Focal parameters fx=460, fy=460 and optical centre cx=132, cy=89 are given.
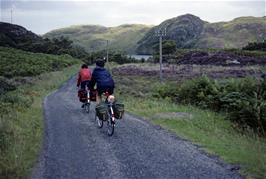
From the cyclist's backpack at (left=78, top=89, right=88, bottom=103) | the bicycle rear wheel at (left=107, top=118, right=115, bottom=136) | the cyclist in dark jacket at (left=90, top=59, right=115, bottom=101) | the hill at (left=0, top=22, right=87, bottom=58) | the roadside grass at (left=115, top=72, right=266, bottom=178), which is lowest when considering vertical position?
the roadside grass at (left=115, top=72, right=266, bottom=178)

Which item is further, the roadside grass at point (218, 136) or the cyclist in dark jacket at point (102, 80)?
the cyclist in dark jacket at point (102, 80)

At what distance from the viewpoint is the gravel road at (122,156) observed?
927cm

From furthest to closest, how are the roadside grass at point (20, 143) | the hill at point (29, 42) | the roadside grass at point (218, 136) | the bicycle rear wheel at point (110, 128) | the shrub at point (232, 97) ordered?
the hill at point (29, 42)
the shrub at point (232, 97)
the bicycle rear wheel at point (110, 128)
the roadside grass at point (218, 136)
the roadside grass at point (20, 143)

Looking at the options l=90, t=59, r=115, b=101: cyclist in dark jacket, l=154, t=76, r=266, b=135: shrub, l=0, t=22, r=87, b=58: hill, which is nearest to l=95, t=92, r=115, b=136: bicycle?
l=90, t=59, r=115, b=101: cyclist in dark jacket

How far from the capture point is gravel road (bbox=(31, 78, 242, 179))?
30.4 feet

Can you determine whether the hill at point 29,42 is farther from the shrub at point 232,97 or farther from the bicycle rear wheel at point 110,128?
the bicycle rear wheel at point 110,128

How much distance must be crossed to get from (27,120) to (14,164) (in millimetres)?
7554

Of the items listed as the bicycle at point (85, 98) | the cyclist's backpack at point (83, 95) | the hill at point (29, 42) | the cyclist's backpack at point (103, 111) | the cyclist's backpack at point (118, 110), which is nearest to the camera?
the cyclist's backpack at point (118, 110)

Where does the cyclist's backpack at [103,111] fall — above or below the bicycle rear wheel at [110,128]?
above

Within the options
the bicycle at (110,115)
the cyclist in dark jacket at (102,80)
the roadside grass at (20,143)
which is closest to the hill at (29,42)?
the roadside grass at (20,143)

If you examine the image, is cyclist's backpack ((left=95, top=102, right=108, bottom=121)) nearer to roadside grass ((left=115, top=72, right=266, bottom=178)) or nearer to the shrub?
roadside grass ((left=115, top=72, right=266, bottom=178))

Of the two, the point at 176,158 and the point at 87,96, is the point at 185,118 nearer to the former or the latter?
the point at 87,96

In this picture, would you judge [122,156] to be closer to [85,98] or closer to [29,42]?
[85,98]

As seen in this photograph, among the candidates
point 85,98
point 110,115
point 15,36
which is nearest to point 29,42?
point 15,36
